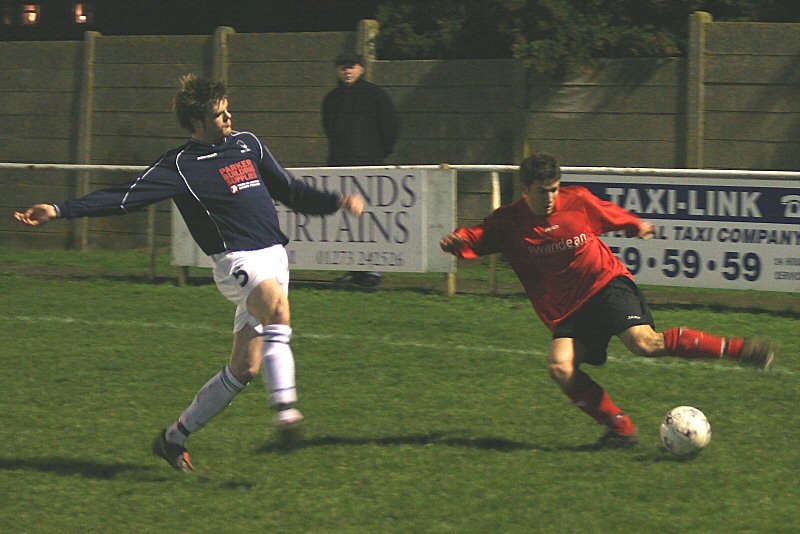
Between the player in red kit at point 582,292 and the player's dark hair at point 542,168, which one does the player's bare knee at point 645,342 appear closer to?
the player in red kit at point 582,292

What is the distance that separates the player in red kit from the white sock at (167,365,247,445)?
1338mm

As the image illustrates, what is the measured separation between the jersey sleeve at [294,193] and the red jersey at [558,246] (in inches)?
27.8

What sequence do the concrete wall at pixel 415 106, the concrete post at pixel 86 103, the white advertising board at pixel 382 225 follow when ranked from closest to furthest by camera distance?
1. the white advertising board at pixel 382 225
2. the concrete wall at pixel 415 106
3. the concrete post at pixel 86 103

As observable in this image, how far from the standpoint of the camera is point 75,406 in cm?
729

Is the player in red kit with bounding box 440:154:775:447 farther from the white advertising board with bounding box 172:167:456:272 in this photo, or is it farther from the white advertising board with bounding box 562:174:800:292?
the white advertising board with bounding box 172:167:456:272

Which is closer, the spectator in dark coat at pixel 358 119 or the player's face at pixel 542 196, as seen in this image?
the player's face at pixel 542 196

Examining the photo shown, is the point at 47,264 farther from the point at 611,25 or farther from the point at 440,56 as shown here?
the point at 611,25

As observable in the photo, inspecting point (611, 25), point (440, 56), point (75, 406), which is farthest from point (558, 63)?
point (75, 406)

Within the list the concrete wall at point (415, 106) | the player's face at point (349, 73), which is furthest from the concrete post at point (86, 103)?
the player's face at point (349, 73)

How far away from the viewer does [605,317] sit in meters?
6.39

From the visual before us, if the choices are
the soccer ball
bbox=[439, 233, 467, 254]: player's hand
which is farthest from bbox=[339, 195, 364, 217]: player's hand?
the soccer ball

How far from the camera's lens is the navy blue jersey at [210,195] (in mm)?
5852

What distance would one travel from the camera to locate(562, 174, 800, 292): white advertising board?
32.4ft

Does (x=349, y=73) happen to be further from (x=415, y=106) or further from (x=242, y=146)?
(x=242, y=146)
